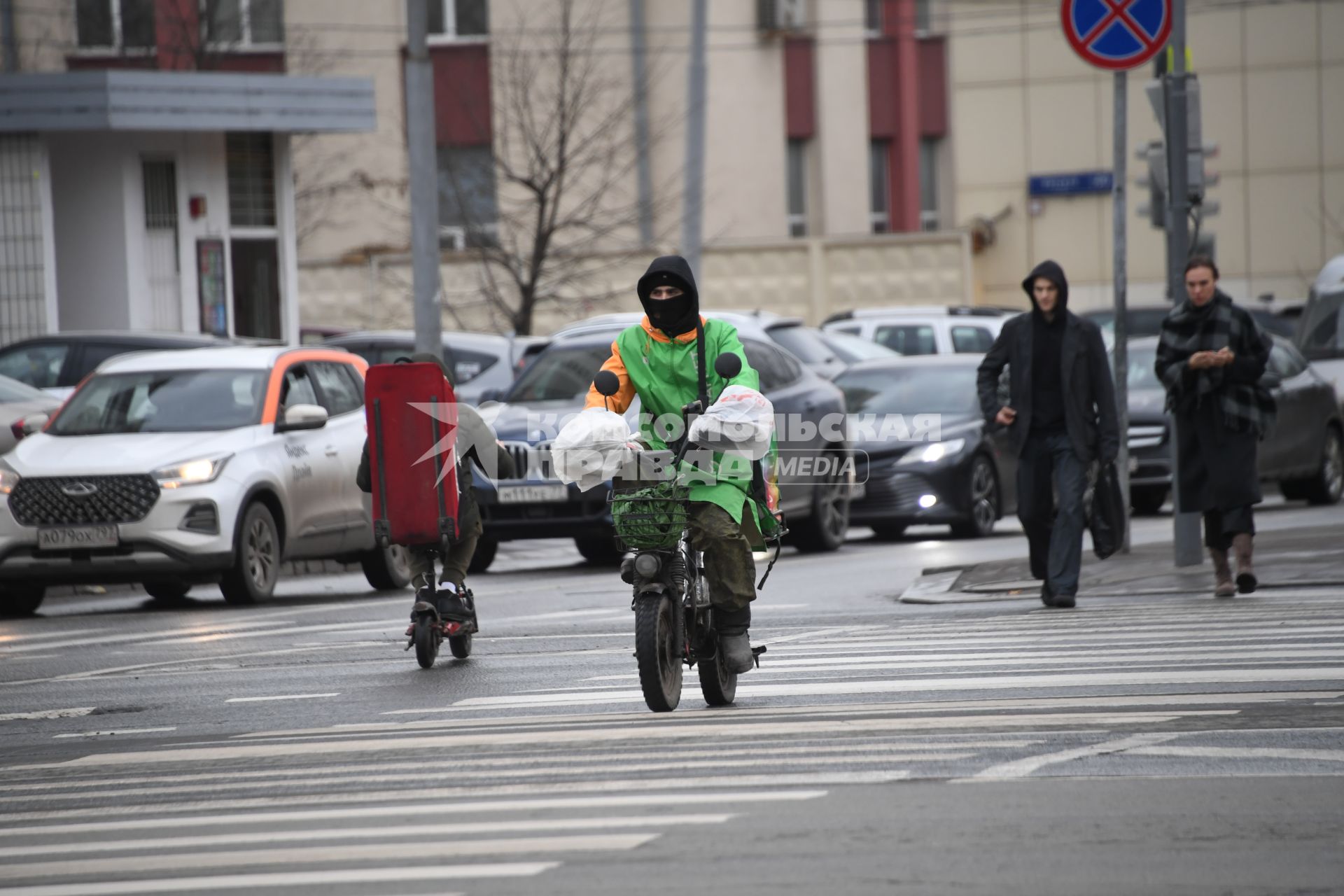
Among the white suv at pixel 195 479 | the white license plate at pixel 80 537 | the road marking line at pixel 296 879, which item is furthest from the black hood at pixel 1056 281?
the road marking line at pixel 296 879

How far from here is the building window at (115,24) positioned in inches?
1545

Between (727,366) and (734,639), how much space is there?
46.5 inches

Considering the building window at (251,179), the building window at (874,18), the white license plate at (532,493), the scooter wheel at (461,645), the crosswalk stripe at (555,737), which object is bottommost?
the scooter wheel at (461,645)

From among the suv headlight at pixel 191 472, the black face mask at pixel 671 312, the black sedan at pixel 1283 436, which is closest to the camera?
the black face mask at pixel 671 312

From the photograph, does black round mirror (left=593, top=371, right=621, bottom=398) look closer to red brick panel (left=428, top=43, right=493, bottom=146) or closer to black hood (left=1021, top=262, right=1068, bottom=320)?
black hood (left=1021, top=262, right=1068, bottom=320)

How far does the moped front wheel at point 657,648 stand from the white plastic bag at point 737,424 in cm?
62

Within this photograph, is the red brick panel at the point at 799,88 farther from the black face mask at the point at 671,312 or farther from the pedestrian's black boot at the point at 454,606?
the black face mask at the point at 671,312

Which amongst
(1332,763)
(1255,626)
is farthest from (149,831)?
(1255,626)

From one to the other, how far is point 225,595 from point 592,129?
26753 millimetres

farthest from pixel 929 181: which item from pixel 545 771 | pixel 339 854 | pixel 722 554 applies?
pixel 339 854

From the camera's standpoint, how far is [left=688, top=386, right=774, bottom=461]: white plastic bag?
886 centimetres

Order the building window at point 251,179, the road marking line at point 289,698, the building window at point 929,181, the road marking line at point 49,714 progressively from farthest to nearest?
the building window at point 929,181, the building window at point 251,179, the road marking line at point 289,698, the road marking line at point 49,714

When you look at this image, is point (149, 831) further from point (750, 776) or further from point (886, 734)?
point (886, 734)

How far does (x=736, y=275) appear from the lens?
1734 inches
